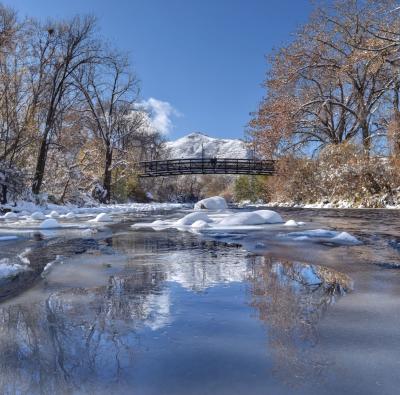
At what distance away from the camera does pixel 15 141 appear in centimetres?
1496

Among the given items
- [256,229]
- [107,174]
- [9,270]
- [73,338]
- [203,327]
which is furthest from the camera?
[107,174]

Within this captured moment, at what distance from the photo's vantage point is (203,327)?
196cm

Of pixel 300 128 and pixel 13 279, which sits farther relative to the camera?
pixel 300 128

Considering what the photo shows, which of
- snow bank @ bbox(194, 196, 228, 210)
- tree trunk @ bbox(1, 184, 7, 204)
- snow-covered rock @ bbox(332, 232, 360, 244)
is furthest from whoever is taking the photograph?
snow bank @ bbox(194, 196, 228, 210)

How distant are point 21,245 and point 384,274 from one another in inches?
180

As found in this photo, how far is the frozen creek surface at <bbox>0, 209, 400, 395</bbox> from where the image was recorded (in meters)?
1.38

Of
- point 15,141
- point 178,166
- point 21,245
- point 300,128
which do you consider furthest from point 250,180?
point 21,245

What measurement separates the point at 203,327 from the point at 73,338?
666 mm

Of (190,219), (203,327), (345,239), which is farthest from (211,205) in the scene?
(203,327)

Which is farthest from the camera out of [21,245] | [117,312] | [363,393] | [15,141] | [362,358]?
[15,141]

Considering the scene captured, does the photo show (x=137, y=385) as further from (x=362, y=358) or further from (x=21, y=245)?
(x=21, y=245)

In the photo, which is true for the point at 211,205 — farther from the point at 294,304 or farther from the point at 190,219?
the point at 294,304

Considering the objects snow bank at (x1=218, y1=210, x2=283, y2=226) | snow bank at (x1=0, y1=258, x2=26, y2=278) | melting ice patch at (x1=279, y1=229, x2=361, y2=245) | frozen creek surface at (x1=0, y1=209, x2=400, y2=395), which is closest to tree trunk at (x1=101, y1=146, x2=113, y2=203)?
snow bank at (x1=218, y1=210, x2=283, y2=226)

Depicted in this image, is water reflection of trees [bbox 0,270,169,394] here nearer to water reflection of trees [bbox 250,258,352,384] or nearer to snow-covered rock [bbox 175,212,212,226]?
water reflection of trees [bbox 250,258,352,384]
